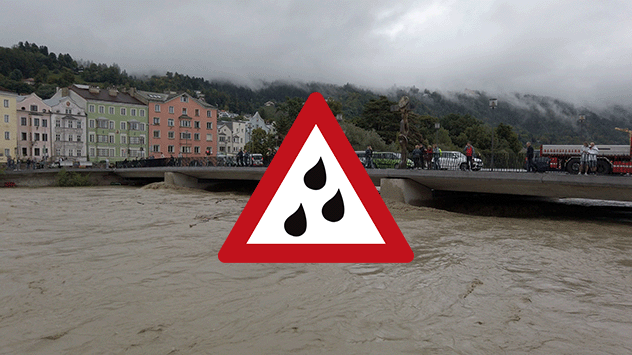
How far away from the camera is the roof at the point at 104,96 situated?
60406 mm

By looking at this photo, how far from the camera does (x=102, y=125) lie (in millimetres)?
60562

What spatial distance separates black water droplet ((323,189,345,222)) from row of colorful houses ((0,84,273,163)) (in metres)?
53.2

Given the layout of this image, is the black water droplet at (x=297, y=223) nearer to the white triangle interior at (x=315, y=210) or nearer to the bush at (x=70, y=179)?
the white triangle interior at (x=315, y=210)

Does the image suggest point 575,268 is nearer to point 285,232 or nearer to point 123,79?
point 285,232

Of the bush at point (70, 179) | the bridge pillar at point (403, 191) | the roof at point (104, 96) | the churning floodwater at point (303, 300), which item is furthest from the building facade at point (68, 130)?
the churning floodwater at point (303, 300)

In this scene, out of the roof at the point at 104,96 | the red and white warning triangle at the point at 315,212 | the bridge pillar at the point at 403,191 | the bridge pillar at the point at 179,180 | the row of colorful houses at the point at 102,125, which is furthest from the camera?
the roof at the point at 104,96

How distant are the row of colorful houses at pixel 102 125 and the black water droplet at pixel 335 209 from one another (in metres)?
53.2

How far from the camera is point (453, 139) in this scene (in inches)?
3497

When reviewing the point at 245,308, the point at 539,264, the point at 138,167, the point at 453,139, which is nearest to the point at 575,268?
the point at 539,264

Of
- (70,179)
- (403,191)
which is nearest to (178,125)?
(70,179)

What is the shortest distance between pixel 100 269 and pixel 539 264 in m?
7.45

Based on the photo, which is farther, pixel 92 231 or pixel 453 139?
pixel 453 139

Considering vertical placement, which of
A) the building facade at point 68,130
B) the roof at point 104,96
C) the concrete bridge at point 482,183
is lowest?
the concrete bridge at point 482,183

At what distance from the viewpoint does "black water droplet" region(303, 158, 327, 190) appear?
336 cm
